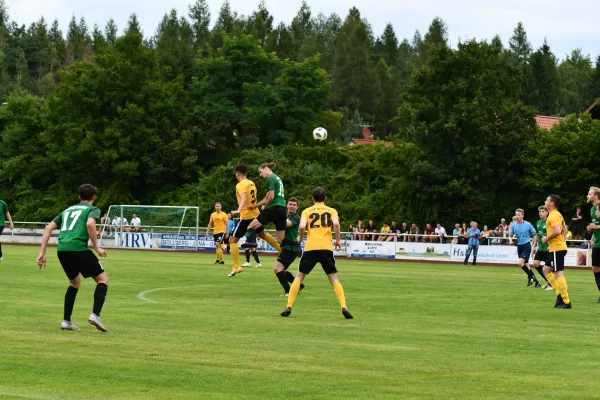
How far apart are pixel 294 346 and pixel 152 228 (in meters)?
45.1

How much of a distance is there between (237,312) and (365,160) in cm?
5220

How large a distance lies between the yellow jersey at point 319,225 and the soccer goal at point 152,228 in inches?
1551

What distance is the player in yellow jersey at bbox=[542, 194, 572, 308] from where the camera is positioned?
19781 millimetres

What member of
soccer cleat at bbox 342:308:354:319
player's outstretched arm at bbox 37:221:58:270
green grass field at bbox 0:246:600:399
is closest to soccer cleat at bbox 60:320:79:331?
green grass field at bbox 0:246:600:399

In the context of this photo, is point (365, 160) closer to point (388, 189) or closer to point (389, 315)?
point (388, 189)

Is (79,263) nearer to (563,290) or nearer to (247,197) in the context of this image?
(563,290)

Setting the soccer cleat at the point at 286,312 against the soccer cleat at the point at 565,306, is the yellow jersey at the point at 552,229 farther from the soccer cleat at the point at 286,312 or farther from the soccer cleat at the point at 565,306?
the soccer cleat at the point at 286,312

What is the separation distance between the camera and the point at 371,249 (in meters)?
50.8

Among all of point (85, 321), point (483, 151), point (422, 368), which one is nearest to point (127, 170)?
point (483, 151)

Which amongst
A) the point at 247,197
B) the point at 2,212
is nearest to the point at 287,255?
the point at 247,197

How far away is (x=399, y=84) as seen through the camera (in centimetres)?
12712

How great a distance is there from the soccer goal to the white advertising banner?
8601 millimetres

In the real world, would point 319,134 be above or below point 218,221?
above

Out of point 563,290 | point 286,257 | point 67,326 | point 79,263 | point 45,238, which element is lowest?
point 67,326
